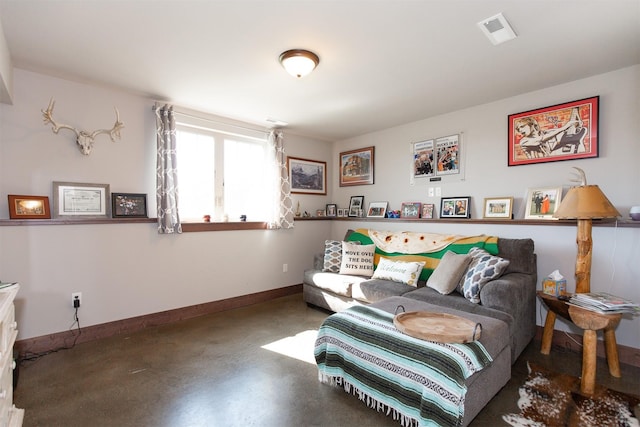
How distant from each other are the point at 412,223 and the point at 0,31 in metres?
4.13

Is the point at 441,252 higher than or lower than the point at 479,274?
higher

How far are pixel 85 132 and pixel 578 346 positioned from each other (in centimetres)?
500

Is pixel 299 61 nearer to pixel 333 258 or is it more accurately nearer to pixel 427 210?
pixel 333 258

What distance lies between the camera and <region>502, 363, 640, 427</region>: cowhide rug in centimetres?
174

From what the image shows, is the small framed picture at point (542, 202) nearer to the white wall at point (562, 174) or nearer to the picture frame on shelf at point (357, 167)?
the white wall at point (562, 174)

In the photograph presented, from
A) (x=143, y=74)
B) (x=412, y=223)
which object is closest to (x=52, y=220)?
(x=143, y=74)

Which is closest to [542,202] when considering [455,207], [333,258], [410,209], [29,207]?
[455,207]

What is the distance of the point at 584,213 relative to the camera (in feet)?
7.36

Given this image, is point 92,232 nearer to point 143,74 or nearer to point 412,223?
point 143,74

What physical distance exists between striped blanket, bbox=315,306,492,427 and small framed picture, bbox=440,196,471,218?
6.43 ft

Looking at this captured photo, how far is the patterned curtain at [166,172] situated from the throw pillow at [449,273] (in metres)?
2.82

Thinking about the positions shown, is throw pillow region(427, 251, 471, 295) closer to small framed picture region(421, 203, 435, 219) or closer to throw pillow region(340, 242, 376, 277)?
throw pillow region(340, 242, 376, 277)

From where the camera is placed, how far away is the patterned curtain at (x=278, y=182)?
4191mm

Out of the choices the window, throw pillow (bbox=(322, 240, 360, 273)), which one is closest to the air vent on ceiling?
throw pillow (bbox=(322, 240, 360, 273))
